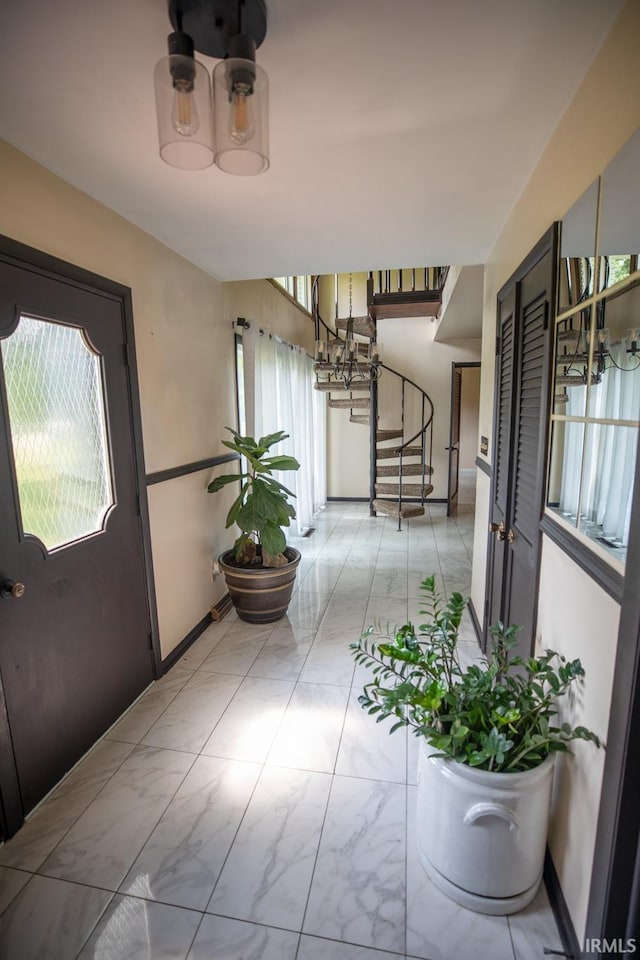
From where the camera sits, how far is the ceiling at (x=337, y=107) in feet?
3.33


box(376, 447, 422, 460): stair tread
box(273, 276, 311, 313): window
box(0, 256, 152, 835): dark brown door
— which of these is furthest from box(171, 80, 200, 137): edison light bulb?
box(376, 447, 422, 460): stair tread

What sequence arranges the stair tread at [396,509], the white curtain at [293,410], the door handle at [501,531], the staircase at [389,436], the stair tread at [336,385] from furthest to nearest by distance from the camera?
the stair tread at [336,385]
the staircase at [389,436]
the stair tread at [396,509]
the white curtain at [293,410]
the door handle at [501,531]

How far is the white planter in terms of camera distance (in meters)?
1.16

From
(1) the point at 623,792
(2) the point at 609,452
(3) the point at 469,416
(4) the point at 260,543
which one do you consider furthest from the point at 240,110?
(3) the point at 469,416

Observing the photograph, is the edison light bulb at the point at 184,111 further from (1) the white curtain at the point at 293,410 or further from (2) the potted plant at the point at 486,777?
(1) the white curtain at the point at 293,410

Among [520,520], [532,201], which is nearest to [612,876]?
[520,520]

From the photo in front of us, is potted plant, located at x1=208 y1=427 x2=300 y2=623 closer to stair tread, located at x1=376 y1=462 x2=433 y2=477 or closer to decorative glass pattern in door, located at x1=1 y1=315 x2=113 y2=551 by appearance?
decorative glass pattern in door, located at x1=1 y1=315 x2=113 y2=551

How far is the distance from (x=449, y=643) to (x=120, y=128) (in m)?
2.01

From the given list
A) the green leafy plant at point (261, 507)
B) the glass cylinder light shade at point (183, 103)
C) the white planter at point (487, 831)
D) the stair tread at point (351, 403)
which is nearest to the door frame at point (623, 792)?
the white planter at point (487, 831)

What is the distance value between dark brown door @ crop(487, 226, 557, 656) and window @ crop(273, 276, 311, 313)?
10.0 feet

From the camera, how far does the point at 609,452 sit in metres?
1.04

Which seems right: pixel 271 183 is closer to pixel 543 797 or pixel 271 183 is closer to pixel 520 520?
pixel 520 520

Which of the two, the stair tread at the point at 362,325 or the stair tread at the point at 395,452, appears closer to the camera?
the stair tread at the point at 362,325

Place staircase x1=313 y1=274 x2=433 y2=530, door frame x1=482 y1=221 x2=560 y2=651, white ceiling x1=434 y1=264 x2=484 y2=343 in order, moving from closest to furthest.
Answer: door frame x1=482 y1=221 x2=560 y2=651 → white ceiling x1=434 y1=264 x2=484 y2=343 → staircase x1=313 y1=274 x2=433 y2=530
